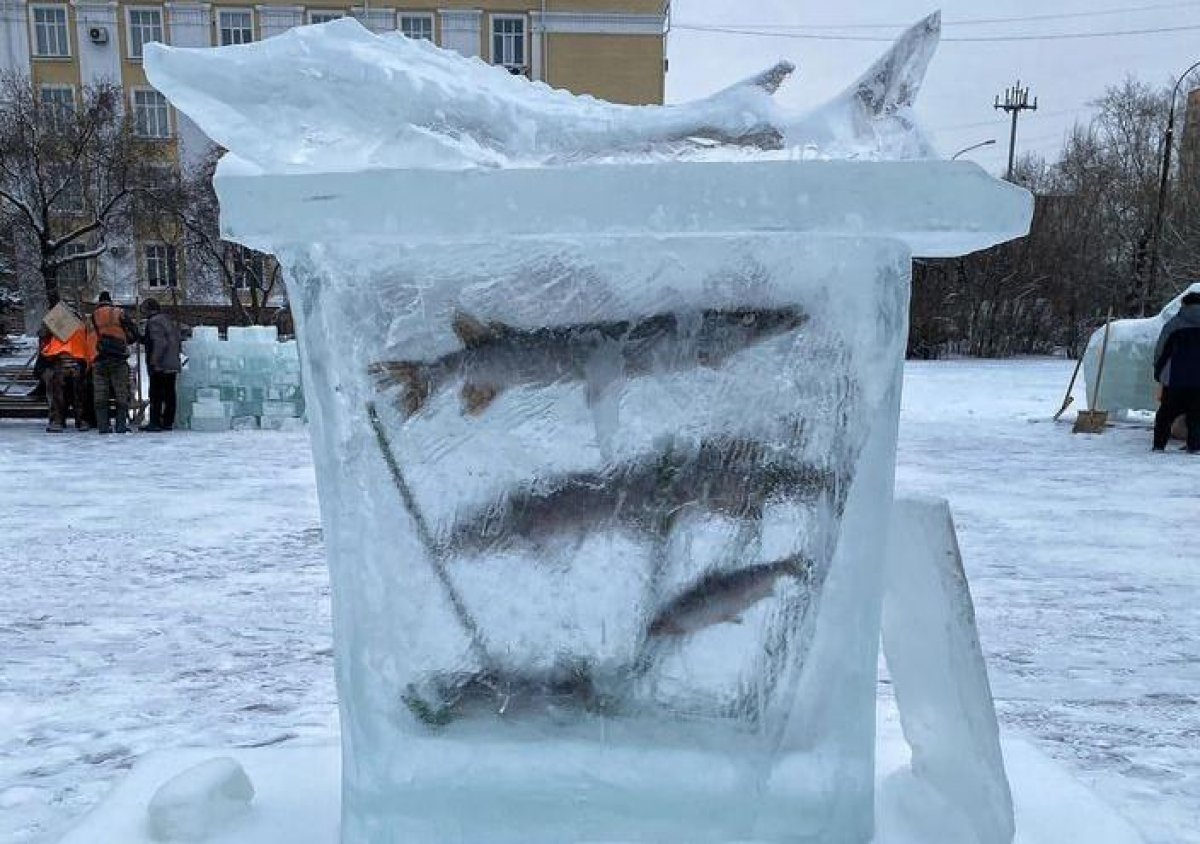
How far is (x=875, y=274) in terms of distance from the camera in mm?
1260

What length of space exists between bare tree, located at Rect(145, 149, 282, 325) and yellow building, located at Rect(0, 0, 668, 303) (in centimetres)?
206

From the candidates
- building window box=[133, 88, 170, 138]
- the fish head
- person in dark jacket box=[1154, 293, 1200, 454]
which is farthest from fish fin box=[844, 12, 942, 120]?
building window box=[133, 88, 170, 138]

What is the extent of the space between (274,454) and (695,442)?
22.8ft

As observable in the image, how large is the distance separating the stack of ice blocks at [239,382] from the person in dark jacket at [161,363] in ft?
0.40

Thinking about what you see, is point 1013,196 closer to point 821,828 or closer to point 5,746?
point 821,828

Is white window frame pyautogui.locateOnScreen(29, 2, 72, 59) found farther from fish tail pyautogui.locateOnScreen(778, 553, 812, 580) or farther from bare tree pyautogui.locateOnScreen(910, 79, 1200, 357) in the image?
fish tail pyautogui.locateOnScreen(778, 553, 812, 580)

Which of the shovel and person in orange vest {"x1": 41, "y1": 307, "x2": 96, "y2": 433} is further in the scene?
the shovel

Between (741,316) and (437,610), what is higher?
(741,316)

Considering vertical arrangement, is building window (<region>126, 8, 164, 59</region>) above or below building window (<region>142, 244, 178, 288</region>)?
above

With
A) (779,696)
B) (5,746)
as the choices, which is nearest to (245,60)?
(779,696)

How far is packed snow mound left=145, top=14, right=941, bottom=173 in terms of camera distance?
1.24 metres

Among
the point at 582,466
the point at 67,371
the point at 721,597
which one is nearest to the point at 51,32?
the point at 67,371

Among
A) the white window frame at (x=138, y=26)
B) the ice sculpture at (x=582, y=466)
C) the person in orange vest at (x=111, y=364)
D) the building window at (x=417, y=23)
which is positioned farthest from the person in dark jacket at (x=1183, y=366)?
the white window frame at (x=138, y=26)

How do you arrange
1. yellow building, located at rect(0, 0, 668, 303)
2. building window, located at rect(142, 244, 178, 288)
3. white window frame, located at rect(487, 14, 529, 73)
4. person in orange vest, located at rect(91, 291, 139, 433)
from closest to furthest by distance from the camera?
1. person in orange vest, located at rect(91, 291, 139, 433)
2. building window, located at rect(142, 244, 178, 288)
3. yellow building, located at rect(0, 0, 668, 303)
4. white window frame, located at rect(487, 14, 529, 73)
